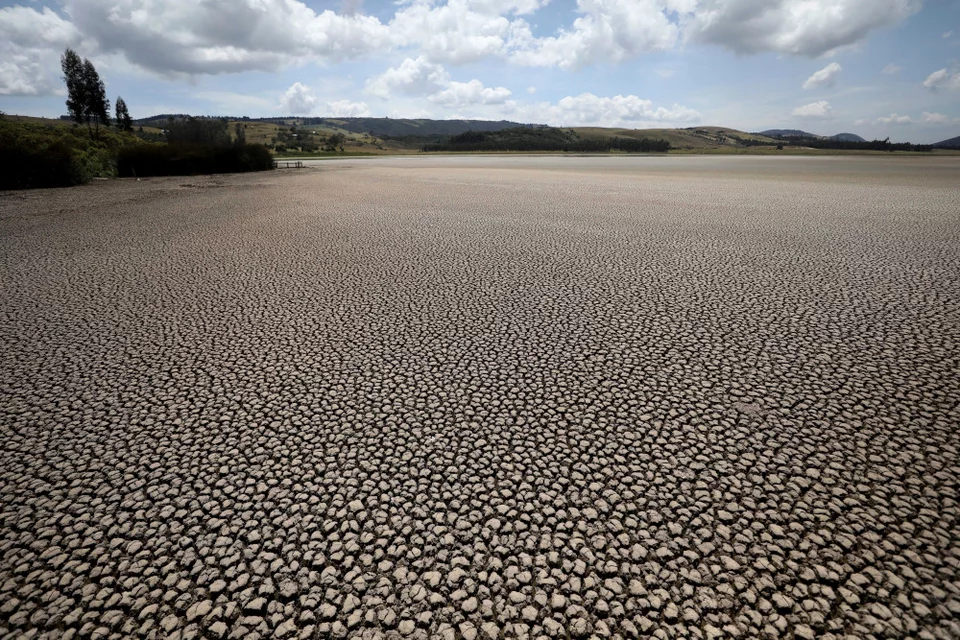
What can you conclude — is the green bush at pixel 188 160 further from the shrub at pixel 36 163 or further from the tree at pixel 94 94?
the tree at pixel 94 94

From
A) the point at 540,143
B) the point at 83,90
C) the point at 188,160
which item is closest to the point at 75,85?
the point at 83,90

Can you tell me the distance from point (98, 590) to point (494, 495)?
2238 mm

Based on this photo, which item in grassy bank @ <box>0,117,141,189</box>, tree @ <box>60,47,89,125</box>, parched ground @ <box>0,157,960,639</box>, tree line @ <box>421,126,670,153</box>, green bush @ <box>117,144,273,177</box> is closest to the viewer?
parched ground @ <box>0,157,960,639</box>

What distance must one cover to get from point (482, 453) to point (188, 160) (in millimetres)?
36791

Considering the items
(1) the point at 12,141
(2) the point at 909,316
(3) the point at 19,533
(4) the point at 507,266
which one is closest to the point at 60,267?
(3) the point at 19,533

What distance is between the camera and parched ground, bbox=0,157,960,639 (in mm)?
2281

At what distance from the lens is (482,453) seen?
11.1 feet

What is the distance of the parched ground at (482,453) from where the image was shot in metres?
2.28

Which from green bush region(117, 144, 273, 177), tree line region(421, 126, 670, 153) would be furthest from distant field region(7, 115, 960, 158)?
green bush region(117, 144, 273, 177)

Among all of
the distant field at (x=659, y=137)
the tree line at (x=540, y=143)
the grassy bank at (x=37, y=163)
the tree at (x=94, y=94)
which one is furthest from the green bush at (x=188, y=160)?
the tree line at (x=540, y=143)

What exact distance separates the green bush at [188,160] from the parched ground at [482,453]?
26903 mm

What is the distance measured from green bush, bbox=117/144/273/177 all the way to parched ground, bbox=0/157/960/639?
2690 cm

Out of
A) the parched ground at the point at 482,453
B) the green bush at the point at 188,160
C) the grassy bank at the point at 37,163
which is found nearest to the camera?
the parched ground at the point at 482,453

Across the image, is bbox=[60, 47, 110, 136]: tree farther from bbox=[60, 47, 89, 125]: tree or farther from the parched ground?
the parched ground
